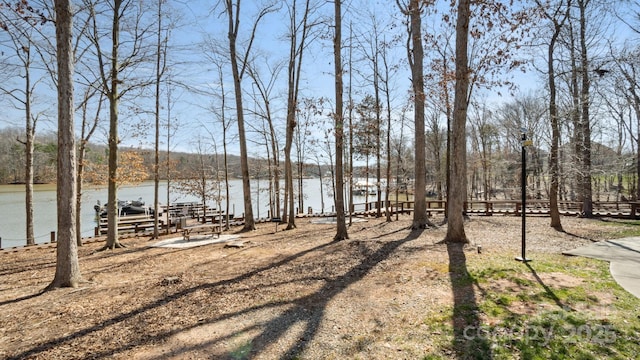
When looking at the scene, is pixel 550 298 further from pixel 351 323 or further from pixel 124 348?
pixel 124 348

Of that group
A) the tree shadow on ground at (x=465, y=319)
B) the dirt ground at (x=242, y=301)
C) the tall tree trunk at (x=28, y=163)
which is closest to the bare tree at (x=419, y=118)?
the dirt ground at (x=242, y=301)

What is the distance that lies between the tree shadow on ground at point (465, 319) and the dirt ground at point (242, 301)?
0.13 m

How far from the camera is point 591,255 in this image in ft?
Result: 20.4

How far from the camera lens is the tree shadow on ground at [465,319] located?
3.02 meters

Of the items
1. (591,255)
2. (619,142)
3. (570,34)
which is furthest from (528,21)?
(619,142)

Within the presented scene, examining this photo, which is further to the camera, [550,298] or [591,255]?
[591,255]

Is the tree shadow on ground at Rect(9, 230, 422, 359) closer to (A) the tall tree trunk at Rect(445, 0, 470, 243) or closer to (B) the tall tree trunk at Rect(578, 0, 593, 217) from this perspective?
(A) the tall tree trunk at Rect(445, 0, 470, 243)

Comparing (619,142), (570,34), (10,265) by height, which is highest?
(570,34)

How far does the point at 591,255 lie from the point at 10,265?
43.6ft

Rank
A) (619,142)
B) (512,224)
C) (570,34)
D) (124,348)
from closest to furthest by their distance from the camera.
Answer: (124,348) < (512,224) < (570,34) < (619,142)

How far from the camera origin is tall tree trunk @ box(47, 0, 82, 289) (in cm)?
504

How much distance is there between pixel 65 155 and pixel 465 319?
21.6 feet

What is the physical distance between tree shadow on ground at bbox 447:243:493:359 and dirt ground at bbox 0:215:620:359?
133 millimetres

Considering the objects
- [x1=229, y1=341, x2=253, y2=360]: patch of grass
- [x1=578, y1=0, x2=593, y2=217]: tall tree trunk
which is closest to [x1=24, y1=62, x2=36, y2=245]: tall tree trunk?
[x1=229, y1=341, x2=253, y2=360]: patch of grass
